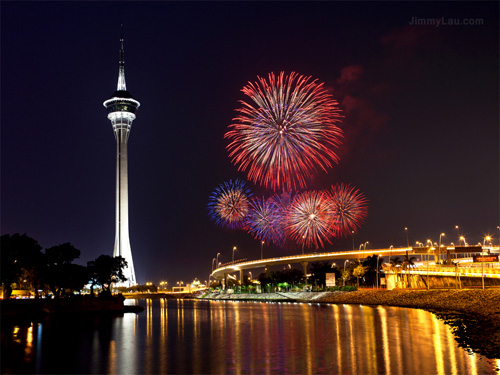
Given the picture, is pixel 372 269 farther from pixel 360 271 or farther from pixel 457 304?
pixel 457 304

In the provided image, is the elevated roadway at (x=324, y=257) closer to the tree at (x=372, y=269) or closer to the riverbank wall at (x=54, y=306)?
the tree at (x=372, y=269)

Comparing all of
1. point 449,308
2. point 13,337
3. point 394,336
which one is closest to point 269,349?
point 394,336

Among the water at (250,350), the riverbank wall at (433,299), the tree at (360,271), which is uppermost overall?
the tree at (360,271)

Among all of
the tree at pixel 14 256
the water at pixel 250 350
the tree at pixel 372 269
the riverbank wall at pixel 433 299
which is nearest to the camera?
the water at pixel 250 350

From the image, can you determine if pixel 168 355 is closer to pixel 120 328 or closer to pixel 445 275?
pixel 120 328

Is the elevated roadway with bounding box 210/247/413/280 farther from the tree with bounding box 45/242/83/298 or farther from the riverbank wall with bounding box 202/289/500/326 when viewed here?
the tree with bounding box 45/242/83/298

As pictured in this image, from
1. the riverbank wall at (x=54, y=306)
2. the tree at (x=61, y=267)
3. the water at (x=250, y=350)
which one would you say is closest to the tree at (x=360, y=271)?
the riverbank wall at (x=54, y=306)

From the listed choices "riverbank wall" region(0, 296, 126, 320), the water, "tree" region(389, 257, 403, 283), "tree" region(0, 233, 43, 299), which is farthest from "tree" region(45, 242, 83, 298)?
"tree" region(389, 257, 403, 283)
